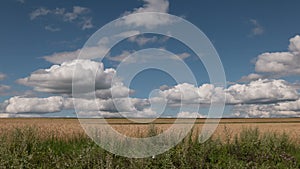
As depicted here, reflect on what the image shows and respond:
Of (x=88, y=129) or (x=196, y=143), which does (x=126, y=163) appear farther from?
(x=88, y=129)

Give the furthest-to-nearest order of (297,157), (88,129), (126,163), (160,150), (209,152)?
1. (88,129)
2. (297,157)
3. (209,152)
4. (160,150)
5. (126,163)

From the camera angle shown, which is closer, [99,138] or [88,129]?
[99,138]

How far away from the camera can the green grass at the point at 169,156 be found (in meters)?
10.4

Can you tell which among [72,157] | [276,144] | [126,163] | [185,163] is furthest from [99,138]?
[276,144]

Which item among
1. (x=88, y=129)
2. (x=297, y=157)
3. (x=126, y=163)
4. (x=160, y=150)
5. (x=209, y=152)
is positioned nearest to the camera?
(x=126, y=163)

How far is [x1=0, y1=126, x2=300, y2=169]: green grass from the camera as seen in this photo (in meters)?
10.4

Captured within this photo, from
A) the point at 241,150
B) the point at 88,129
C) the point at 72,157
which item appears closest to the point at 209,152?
the point at 241,150

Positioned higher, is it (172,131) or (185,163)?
(172,131)

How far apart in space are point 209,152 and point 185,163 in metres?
2.09

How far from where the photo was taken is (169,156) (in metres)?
10.9

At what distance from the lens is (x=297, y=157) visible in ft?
47.0

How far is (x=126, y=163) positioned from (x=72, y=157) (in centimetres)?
189

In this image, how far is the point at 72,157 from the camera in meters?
11.5

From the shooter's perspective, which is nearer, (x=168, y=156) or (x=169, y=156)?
(x=168, y=156)
